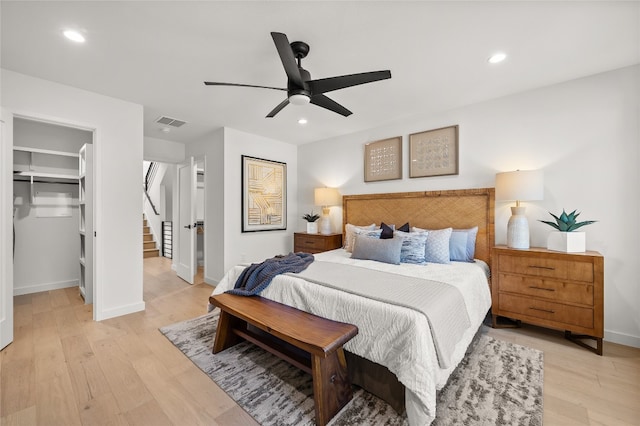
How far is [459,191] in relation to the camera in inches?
128

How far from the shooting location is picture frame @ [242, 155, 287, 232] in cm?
431

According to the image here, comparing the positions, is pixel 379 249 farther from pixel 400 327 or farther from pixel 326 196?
pixel 326 196

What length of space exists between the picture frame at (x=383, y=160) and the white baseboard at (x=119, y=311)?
3542 millimetres

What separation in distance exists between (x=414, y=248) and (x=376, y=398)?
5.01 ft

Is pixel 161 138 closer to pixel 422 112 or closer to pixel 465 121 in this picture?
pixel 422 112

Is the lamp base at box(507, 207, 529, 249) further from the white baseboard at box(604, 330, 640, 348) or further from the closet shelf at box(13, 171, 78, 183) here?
the closet shelf at box(13, 171, 78, 183)

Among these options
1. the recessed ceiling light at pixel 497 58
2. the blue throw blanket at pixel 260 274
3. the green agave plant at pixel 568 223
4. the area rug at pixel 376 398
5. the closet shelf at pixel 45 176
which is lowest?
the area rug at pixel 376 398

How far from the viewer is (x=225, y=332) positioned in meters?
2.27

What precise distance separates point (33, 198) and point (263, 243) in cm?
338

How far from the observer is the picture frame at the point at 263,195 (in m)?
4.31

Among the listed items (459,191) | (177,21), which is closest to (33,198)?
(177,21)

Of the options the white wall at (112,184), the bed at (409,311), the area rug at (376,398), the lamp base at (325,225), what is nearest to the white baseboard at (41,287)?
the white wall at (112,184)

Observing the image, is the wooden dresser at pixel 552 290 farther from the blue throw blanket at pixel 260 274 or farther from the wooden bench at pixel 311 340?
the blue throw blanket at pixel 260 274

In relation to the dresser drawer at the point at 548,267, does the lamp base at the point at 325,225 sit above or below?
above
